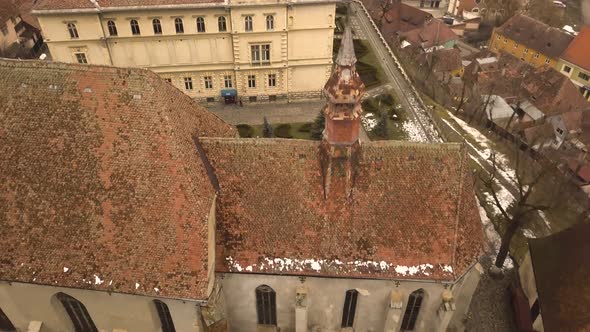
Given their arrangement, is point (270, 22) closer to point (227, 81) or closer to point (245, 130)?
point (227, 81)

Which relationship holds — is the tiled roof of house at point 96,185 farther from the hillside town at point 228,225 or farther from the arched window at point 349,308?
the arched window at point 349,308

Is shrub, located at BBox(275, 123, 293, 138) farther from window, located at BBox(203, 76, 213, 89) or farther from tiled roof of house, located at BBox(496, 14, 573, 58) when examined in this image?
tiled roof of house, located at BBox(496, 14, 573, 58)

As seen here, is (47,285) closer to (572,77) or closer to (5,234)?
(5,234)

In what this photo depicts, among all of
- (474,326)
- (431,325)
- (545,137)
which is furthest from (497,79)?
(431,325)

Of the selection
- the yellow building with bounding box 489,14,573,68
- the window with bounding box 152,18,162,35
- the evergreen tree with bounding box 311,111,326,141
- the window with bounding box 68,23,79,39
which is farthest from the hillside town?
the yellow building with bounding box 489,14,573,68

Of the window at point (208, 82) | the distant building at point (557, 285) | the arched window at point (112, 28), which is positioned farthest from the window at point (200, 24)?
the distant building at point (557, 285)

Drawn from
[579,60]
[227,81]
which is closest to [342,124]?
[227,81]
